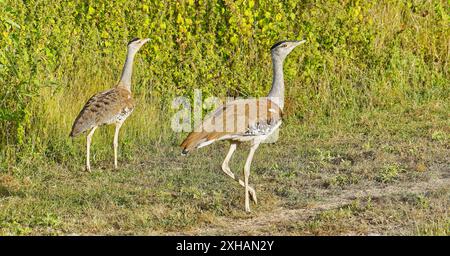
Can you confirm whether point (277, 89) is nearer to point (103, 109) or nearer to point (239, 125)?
point (239, 125)

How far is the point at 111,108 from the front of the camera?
33.7 feet

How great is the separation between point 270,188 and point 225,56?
3.26 meters

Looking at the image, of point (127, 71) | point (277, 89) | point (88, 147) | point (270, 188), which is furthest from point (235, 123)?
point (127, 71)

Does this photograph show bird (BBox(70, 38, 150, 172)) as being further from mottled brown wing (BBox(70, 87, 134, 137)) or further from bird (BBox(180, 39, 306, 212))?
bird (BBox(180, 39, 306, 212))

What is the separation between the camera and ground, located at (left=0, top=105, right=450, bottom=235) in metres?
7.84

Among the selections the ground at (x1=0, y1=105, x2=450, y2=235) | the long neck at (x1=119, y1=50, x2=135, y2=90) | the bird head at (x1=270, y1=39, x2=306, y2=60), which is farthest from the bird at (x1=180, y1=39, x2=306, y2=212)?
the long neck at (x1=119, y1=50, x2=135, y2=90)

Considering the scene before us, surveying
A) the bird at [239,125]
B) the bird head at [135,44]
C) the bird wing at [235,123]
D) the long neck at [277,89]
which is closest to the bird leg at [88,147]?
the bird head at [135,44]

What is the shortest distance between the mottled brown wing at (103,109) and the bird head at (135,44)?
0.56 meters

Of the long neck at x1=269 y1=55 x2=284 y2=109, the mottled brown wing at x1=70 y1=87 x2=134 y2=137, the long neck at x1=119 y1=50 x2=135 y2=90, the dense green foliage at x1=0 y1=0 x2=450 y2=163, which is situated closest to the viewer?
the long neck at x1=269 y1=55 x2=284 y2=109

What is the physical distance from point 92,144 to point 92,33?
162 cm

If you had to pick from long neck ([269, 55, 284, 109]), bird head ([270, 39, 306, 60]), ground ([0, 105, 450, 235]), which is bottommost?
ground ([0, 105, 450, 235])

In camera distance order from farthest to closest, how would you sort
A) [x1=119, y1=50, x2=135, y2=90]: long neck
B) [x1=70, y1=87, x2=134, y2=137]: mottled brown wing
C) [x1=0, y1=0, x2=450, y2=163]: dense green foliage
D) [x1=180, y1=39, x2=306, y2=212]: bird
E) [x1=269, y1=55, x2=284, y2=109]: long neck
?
[x1=0, y1=0, x2=450, y2=163]: dense green foliage, [x1=119, y1=50, x2=135, y2=90]: long neck, [x1=70, y1=87, x2=134, y2=137]: mottled brown wing, [x1=269, y1=55, x2=284, y2=109]: long neck, [x1=180, y1=39, x2=306, y2=212]: bird

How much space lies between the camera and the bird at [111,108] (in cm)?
1004

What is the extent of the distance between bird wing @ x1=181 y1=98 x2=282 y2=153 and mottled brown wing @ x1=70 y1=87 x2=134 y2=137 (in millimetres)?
2161
